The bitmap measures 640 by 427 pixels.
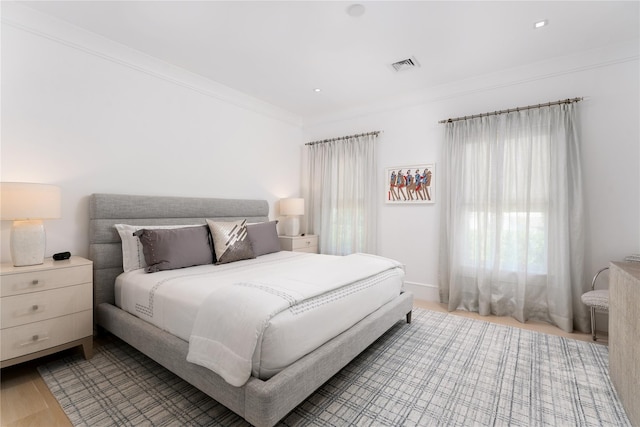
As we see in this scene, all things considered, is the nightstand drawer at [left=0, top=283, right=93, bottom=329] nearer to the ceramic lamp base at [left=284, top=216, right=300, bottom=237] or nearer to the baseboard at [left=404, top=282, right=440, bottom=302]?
the ceramic lamp base at [left=284, top=216, right=300, bottom=237]

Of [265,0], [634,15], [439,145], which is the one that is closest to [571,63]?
[634,15]

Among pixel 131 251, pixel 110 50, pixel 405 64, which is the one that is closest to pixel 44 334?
pixel 131 251

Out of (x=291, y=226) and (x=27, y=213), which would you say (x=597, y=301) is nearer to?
(x=291, y=226)

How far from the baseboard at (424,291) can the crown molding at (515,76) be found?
240 cm

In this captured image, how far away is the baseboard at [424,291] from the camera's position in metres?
3.86

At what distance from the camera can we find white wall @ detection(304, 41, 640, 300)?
9.21 feet

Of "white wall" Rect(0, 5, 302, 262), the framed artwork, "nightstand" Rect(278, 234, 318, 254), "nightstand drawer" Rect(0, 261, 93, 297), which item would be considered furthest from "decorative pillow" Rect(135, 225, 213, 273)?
the framed artwork

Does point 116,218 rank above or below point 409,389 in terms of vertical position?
above

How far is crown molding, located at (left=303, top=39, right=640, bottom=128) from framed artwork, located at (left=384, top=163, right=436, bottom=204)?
858 mm

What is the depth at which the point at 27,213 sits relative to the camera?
2.08 metres

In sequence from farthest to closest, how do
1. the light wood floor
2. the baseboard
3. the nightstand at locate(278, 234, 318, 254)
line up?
1. the nightstand at locate(278, 234, 318, 254)
2. the baseboard
3. the light wood floor

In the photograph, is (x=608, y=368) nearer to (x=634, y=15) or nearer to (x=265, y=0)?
(x=634, y=15)

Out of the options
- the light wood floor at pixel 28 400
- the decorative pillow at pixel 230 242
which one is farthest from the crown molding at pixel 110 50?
the light wood floor at pixel 28 400

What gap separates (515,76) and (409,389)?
3.37 metres
